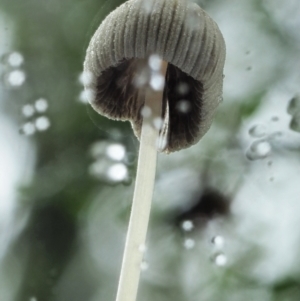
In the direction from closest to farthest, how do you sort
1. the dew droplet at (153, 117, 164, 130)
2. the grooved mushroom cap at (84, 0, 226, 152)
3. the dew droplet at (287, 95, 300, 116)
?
the grooved mushroom cap at (84, 0, 226, 152), the dew droplet at (153, 117, 164, 130), the dew droplet at (287, 95, 300, 116)

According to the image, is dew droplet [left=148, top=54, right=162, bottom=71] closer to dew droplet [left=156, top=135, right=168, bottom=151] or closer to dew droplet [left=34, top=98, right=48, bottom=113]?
dew droplet [left=156, top=135, right=168, bottom=151]

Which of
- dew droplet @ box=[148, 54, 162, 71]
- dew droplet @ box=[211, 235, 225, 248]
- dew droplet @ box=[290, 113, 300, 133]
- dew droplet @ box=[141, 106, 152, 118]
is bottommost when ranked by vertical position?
dew droplet @ box=[211, 235, 225, 248]

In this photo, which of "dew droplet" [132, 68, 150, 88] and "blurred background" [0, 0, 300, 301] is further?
"blurred background" [0, 0, 300, 301]

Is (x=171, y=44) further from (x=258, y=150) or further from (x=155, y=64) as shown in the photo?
(x=258, y=150)

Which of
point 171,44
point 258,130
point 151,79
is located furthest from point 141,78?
point 258,130

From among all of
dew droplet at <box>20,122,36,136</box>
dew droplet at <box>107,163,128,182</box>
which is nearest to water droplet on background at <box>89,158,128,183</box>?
dew droplet at <box>107,163,128,182</box>

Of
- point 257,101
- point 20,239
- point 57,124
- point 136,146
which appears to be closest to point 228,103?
point 257,101
